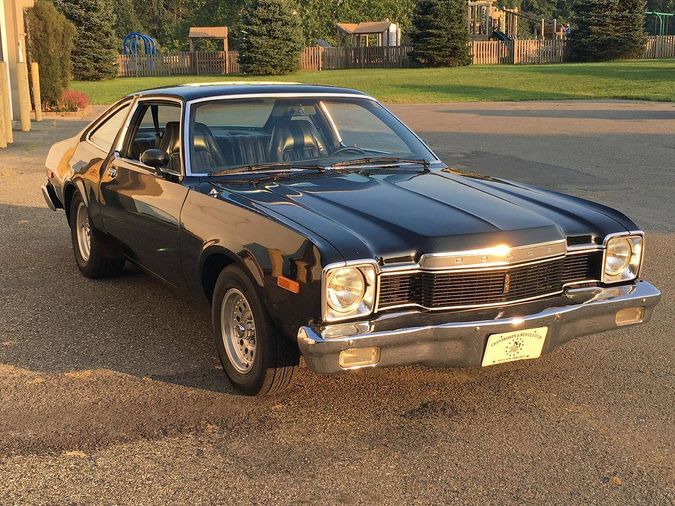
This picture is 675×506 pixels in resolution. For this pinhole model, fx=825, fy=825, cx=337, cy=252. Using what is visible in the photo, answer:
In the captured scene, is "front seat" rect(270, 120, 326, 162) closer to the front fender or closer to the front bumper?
the front fender

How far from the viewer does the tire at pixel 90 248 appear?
6.21 metres

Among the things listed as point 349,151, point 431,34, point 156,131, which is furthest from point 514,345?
point 431,34

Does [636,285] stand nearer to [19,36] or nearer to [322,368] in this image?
[322,368]

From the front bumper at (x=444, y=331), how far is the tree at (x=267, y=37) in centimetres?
4463

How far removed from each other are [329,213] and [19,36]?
1858 cm

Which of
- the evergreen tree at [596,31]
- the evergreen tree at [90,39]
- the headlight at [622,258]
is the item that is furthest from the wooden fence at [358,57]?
the headlight at [622,258]

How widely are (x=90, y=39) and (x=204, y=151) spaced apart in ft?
145

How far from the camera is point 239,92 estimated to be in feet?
17.5

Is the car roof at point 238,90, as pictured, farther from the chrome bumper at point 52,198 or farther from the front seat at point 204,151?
the chrome bumper at point 52,198

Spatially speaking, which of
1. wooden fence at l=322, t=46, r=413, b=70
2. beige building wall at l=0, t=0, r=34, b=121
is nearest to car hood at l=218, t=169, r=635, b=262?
beige building wall at l=0, t=0, r=34, b=121

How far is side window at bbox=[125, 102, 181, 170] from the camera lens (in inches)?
206

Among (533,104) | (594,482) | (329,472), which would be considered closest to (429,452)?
(329,472)

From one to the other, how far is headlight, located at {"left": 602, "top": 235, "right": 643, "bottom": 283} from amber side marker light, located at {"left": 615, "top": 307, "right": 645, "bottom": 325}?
169 millimetres

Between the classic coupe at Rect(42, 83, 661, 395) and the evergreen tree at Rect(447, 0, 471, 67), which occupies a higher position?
the evergreen tree at Rect(447, 0, 471, 67)
